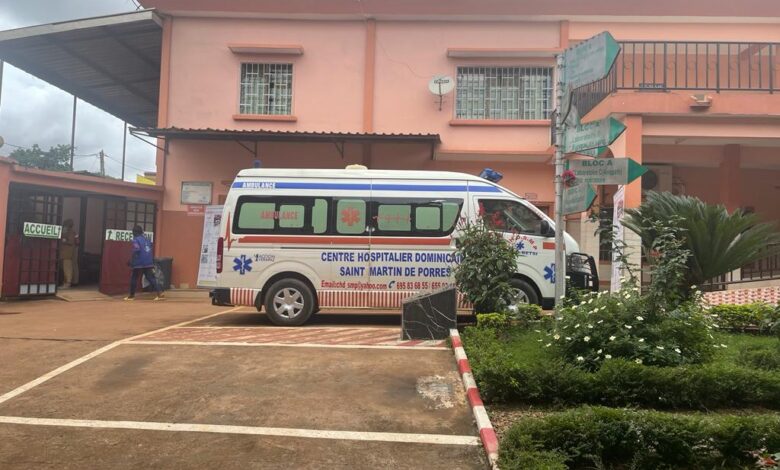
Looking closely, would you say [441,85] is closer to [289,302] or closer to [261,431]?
[289,302]

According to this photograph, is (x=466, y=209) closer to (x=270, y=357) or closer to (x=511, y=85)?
(x=270, y=357)

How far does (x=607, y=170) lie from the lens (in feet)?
18.5

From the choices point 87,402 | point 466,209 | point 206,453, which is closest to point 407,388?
point 206,453

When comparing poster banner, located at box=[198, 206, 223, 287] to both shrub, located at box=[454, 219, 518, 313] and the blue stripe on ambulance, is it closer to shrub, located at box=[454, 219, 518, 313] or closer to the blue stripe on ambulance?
the blue stripe on ambulance

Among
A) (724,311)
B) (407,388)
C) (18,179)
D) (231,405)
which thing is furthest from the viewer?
(18,179)

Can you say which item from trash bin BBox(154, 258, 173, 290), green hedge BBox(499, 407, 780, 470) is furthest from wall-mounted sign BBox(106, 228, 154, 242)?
green hedge BBox(499, 407, 780, 470)

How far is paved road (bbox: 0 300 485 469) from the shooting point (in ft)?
13.0

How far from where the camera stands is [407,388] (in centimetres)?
540

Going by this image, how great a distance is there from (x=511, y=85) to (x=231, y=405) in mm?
11431

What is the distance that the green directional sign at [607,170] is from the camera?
5.49 m

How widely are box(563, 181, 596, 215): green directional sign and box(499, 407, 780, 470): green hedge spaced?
8.35ft

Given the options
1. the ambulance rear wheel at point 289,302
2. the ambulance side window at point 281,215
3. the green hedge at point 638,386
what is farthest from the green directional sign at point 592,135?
the ambulance rear wheel at point 289,302

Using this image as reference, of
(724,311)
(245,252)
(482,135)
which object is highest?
(482,135)

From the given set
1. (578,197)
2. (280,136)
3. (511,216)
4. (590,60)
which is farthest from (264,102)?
(578,197)
